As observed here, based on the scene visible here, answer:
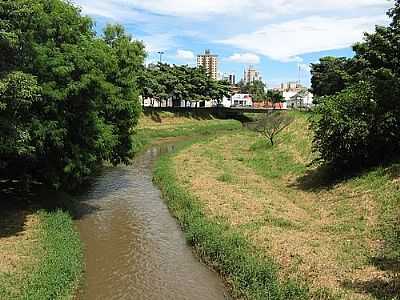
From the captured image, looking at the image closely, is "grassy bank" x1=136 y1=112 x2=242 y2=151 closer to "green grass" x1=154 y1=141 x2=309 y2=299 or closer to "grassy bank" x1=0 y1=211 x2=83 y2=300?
"green grass" x1=154 y1=141 x2=309 y2=299

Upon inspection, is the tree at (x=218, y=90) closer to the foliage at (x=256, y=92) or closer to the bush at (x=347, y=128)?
the foliage at (x=256, y=92)

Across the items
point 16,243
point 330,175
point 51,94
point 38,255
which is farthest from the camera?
point 330,175

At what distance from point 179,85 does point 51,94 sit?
6544 cm

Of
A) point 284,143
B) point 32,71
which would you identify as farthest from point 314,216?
point 284,143

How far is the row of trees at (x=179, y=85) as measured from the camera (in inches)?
3108

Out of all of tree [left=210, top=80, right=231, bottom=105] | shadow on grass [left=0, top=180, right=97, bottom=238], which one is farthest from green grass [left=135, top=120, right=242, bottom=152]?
shadow on grass [left=0, top=180, right=97, bottom=238]

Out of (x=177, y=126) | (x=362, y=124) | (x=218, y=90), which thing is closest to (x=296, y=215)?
(x=362, y=124)

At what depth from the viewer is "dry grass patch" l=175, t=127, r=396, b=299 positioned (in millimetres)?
14492

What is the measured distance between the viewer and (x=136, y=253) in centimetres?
1873

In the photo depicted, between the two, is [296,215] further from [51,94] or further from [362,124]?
[51,94]

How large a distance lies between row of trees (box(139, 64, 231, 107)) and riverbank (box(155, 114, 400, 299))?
45.5 metres

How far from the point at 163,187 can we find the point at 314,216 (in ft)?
41.2

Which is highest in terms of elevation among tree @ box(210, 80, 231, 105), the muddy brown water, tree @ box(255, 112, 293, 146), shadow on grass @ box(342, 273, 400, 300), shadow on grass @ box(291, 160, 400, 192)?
tree @ box(210, 80, 231, 105)

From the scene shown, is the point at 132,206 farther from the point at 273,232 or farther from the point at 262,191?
the point at 273,232
